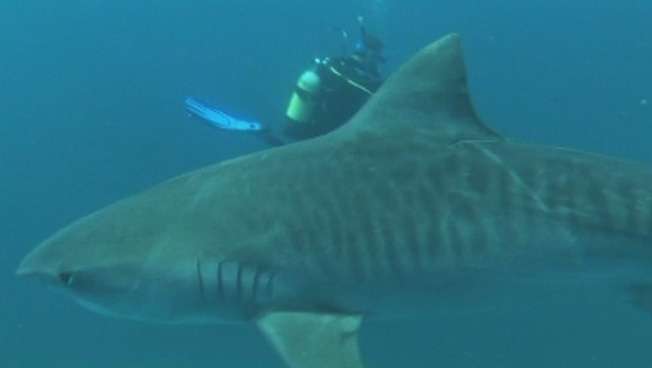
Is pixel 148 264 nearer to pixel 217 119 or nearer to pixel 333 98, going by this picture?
pixel 333 98

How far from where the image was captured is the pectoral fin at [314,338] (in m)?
3.88

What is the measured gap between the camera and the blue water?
16531 millimetres

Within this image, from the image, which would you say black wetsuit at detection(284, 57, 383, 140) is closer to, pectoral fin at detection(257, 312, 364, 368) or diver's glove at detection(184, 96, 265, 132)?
diver's glove at detection(184, 96, 265, 132)

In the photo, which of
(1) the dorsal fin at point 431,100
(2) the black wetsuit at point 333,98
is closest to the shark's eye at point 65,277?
(1) the dorsal fin at point 431,100

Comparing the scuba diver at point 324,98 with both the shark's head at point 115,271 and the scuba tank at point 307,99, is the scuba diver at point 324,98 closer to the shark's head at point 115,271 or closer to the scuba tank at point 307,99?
the scuba tank at point 307,99

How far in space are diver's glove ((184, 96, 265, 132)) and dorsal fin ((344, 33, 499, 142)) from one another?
4119 millimetres

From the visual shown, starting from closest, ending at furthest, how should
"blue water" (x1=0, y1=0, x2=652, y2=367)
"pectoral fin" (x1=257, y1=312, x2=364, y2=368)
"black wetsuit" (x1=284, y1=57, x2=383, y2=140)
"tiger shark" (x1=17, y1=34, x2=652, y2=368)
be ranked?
"pectoral fin" (x1=257, y1=312, x2=364, y2=368)
"tiger shark" (x1=17, y1=34, x2=652, y2=368)
"black wetsuit" (x1=284, y1=57, x2=383, y2=140)
"blue water" (x1=0, y1=0, x2=652, y2=367)

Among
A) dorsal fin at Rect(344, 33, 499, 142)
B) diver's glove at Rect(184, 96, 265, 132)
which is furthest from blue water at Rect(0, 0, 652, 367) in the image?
dorsal fin at Rect(344, 33, 499, 142)

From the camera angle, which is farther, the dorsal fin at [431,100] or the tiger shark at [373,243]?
the dorsal fin at [431,100]

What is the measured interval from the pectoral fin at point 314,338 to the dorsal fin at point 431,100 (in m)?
1.04

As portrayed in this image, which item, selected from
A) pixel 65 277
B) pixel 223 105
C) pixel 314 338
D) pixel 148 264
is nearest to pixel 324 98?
pixel 148 264

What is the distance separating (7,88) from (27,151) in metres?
3.38

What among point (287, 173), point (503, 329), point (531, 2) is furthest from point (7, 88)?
point (287, 173)

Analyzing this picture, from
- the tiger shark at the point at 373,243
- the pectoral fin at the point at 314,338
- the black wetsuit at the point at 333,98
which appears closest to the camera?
the pectoral fin at the point at 314,338
